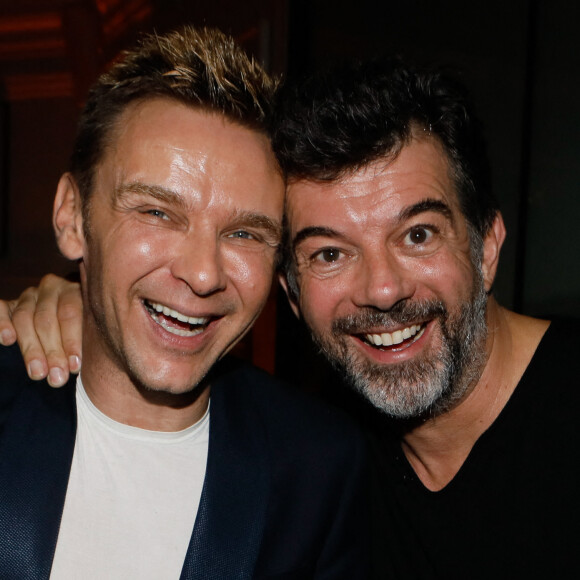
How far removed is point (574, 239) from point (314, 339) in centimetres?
220

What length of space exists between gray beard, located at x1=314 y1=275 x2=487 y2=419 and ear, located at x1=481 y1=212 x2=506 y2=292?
73 mm

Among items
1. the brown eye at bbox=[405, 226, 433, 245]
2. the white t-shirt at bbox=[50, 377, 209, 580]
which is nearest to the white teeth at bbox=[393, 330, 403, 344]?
the brown eye at bbox=[405, 226, 433, 245]

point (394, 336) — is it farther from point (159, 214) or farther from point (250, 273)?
point (159, 214)

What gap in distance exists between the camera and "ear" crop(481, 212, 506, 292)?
1.98 metres

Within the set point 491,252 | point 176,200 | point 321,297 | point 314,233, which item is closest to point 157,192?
point 176,200

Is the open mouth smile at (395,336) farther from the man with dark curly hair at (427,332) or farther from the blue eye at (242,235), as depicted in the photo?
the blue eye at (242,235)

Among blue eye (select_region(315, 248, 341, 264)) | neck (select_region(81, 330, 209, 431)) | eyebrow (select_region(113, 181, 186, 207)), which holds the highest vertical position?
eyebrow (select_region(113, 181, 186, 207))

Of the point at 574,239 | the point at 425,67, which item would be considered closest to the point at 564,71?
the point at 574,239

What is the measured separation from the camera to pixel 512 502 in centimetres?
173

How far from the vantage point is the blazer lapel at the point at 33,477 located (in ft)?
4.79

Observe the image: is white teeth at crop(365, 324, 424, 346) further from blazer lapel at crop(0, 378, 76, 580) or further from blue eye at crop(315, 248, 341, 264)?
blazer lapel at crop(0, 378, 76, 580)

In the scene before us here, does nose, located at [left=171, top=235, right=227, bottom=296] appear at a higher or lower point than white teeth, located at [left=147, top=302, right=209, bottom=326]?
higher

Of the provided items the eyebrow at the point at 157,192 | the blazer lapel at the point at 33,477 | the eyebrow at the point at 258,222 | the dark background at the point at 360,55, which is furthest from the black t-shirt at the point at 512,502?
the dark background at the point at 360,55

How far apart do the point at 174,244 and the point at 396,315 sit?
653 millimetres
